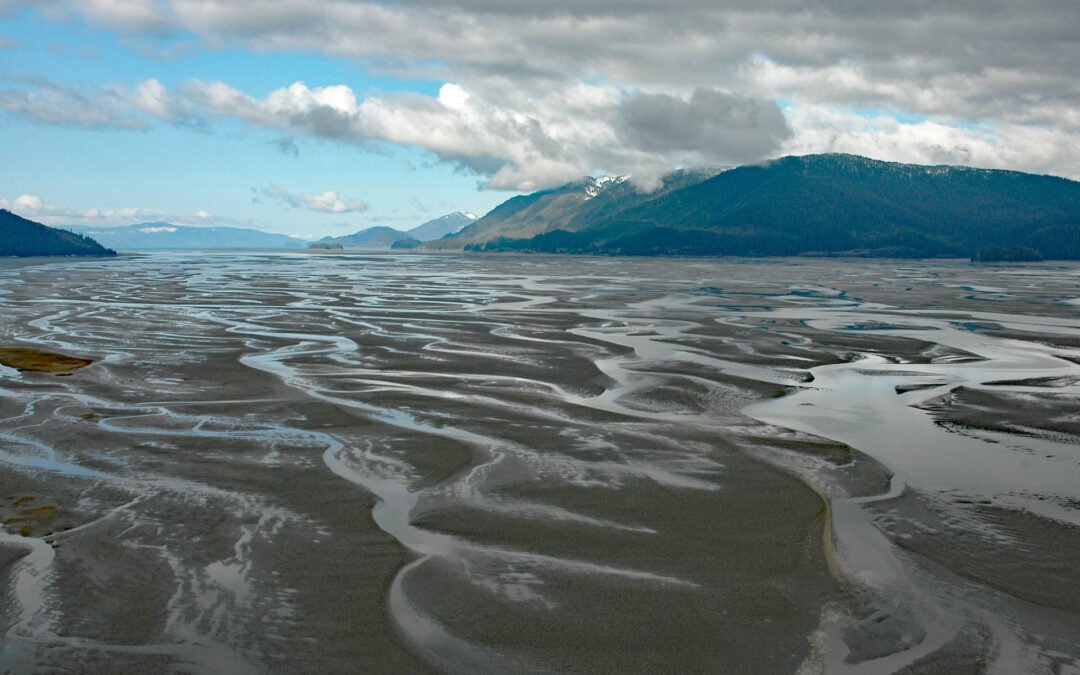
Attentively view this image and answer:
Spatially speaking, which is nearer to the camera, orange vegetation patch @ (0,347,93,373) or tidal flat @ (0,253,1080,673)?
tidal flat @ (0,253,1080,673)

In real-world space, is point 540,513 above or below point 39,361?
below

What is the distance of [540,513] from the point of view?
15070 mm

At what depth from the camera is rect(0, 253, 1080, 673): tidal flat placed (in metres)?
10.2

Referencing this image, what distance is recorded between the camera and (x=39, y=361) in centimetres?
3181

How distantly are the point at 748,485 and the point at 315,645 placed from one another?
387 inches

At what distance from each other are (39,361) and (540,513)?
2591 centimetres

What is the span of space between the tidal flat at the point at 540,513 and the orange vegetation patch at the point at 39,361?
1.03 m

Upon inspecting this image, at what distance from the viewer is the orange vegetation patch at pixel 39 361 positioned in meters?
30.2

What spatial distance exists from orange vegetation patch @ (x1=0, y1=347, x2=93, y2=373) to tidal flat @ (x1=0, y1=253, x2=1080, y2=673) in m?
1.03

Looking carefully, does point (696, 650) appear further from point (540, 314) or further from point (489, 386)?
point (540, 314)

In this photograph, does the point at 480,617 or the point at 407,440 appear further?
the point at 407,440

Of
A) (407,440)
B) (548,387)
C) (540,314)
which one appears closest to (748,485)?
(407,440)

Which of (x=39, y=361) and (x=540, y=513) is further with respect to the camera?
(x=39, y=361)

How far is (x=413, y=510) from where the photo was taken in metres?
15.3
